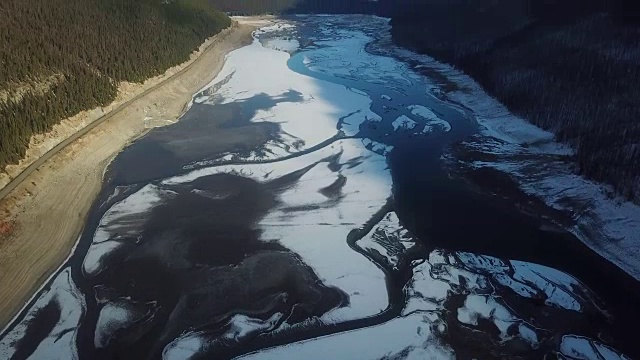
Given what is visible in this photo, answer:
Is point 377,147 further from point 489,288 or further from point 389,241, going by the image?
point 489,288

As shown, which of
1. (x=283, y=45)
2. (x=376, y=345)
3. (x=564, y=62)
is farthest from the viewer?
(x=283, y=45)

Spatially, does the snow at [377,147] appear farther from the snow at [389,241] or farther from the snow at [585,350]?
the snow at [585,350]

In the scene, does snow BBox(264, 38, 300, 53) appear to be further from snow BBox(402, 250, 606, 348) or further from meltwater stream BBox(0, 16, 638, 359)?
snow BBox(402, 250, 606, 348)

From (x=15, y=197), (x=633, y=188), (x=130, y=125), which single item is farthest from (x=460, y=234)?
(x=130, y=125)

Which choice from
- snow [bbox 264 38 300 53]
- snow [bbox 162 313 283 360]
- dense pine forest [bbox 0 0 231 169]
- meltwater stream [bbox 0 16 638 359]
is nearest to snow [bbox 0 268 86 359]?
meltwater stream [bbox 0 16 638 359]

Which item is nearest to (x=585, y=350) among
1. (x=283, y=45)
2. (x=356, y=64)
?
(x=356, y=64)

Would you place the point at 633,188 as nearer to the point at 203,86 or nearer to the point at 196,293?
the point at 196,293
